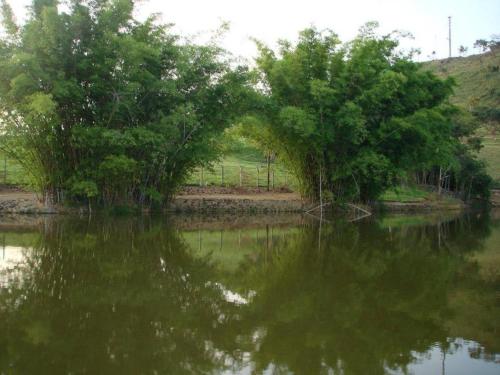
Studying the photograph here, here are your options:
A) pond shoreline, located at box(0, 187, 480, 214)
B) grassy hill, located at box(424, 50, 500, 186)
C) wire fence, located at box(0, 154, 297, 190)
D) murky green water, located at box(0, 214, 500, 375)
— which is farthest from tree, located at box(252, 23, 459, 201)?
grassy hill, located at box(424, 50, 500, 186)

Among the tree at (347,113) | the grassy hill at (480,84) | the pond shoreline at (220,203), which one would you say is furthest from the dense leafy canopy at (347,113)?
the grassy hill at (480,84)

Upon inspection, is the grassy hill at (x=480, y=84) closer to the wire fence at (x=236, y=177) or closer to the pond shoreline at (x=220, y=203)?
the wire fence at (x=236, y=177)

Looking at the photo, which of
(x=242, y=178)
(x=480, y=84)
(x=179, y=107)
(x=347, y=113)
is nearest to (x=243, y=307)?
(x=179, y=107)

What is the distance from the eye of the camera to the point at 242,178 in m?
28.6

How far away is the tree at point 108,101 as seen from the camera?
16.9m

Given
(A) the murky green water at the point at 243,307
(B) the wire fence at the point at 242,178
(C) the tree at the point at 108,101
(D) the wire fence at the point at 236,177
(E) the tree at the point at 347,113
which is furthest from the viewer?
(B) the wire fence at the point at 242,178

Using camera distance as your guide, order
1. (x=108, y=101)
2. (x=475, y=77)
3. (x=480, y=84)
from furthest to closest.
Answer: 1. (x=475, y=77)
2. (x=480, y=84)
3. (x=108, y=101)

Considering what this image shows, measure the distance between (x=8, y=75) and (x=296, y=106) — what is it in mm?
10739

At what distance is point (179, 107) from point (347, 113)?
6.54m

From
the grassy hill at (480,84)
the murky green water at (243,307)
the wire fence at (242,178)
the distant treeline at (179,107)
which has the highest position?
the grassy hill at (480,84)

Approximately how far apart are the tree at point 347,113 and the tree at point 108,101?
7.64 feet

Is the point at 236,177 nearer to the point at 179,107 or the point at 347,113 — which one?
the point at 347,113

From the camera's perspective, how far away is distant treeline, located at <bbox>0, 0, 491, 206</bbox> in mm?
17156

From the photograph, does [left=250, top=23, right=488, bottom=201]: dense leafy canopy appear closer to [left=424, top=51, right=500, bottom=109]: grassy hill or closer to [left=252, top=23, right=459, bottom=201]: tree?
[left=252, top=23, right=459, bottom=201]: tree
